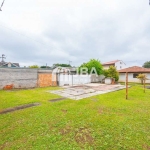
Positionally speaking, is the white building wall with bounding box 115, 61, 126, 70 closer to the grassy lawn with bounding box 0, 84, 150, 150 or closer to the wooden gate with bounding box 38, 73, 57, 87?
the wooden gate with bounding box 38, 73, 57, 87

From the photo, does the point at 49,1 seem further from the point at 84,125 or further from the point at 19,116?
the point at 84,125

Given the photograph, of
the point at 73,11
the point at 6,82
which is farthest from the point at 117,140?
the point at 6,82

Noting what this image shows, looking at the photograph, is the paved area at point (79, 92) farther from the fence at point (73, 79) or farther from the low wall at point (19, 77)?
the low wall at point (19, 77)

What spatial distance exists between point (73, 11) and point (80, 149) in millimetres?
9448

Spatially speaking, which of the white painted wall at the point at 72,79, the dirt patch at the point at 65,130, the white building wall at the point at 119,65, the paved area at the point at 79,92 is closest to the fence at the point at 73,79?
the white painted wall at the point at 72,79

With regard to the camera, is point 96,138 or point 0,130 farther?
point 0,130

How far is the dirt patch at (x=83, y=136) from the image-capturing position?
3029 millimetres

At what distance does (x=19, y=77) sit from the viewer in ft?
40.7

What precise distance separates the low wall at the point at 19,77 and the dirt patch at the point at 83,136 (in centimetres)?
1083

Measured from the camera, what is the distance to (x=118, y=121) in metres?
4.18

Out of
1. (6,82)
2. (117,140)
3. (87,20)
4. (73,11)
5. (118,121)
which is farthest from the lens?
(6,82)

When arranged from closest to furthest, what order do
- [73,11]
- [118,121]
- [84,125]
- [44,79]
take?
1. [84,125]
2. [118,121]
3. [73,11]
4. [44,79]

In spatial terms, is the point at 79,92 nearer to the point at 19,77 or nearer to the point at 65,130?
the point at 65,130

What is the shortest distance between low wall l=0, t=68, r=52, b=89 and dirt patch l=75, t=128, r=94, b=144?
1083cm
